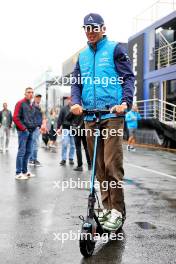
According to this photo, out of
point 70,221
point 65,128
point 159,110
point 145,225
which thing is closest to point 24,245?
point 70,221

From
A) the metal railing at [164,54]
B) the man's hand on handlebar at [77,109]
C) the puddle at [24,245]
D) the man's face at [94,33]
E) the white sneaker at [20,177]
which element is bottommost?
the puddle at [24,245]

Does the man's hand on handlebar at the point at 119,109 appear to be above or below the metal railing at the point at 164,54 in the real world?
below

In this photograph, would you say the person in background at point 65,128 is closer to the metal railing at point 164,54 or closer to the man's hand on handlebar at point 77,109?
the man's hand on handlebar at point 77,109

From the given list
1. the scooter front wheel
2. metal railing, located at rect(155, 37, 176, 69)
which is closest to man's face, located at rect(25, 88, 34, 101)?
the scooter front wheel

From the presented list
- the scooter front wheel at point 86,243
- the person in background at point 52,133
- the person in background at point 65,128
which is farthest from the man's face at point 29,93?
the person in background at point 52,133

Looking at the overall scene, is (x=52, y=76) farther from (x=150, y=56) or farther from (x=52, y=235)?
(x=52, y=235)

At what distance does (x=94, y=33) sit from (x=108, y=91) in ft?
1.90

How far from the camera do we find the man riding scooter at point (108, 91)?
15.2 ft

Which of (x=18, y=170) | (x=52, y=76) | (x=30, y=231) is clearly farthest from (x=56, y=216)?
(x=52, y=76)

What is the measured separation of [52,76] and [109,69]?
37794mm

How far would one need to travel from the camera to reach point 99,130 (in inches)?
Result: 179

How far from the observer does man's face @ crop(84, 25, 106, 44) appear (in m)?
4.60

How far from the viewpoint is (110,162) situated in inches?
183

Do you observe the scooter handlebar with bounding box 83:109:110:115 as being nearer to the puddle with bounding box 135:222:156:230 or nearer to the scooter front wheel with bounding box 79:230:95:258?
the scooter front wheel with bounding box 79:230:95:258
